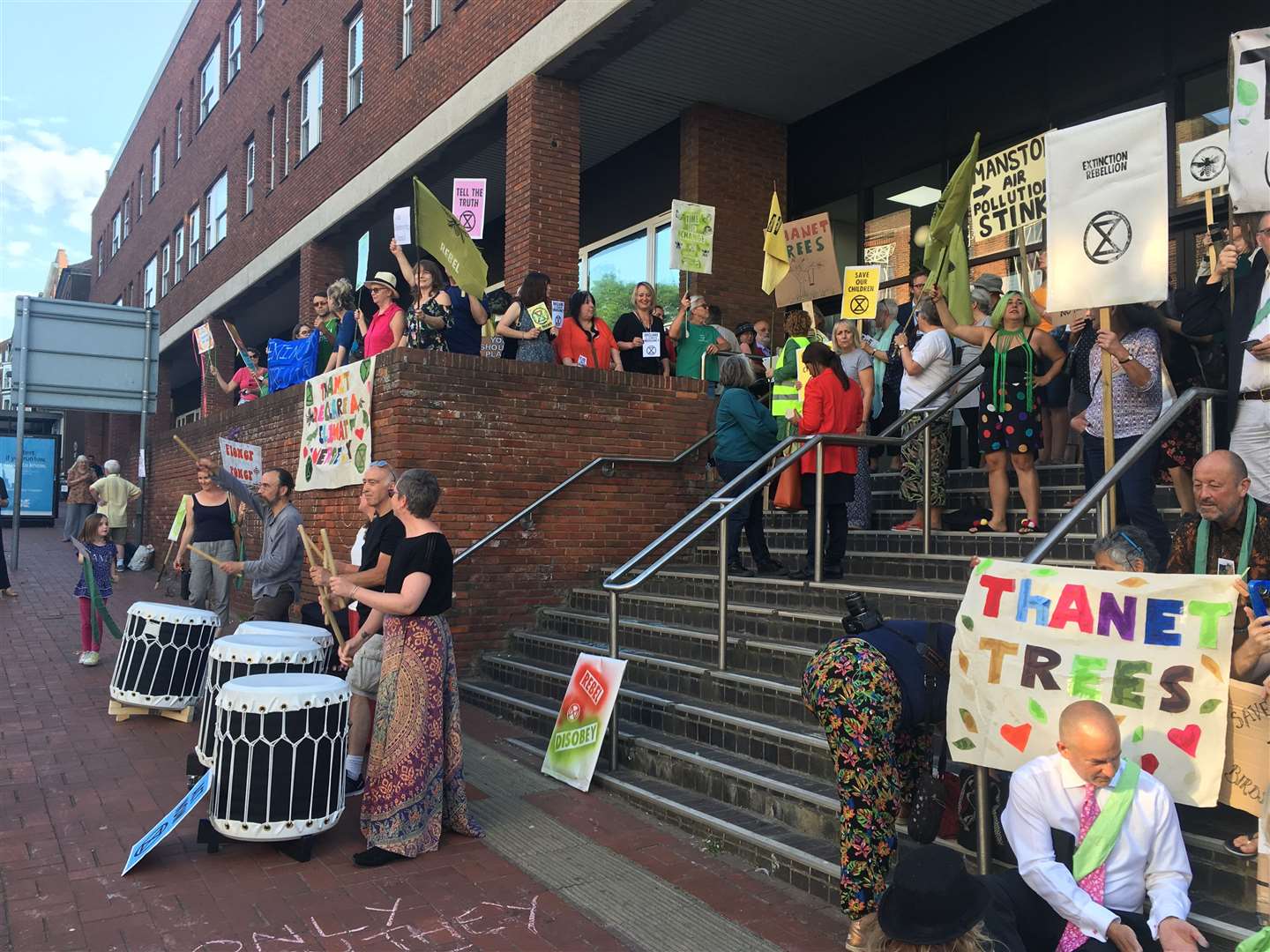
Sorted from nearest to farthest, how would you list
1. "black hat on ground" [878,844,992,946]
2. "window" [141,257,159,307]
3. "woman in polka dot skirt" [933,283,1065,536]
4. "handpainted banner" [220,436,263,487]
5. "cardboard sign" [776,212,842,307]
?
1. "black hat on ground" [878,844,992,946]
2. "woman in polka dot skirt" [933,283,1065,536]
3. "handpainted banner" [220,436,263,487]
4. "cardboard sign" [776,212,842,307]
5. "window" [141,257,159,307]

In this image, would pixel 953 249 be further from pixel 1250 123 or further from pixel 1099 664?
pixel 1099 664

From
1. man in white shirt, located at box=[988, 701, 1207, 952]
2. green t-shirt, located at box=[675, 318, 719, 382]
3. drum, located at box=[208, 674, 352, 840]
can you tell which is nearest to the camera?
man in white shirt, located at box=[988, 701, 1207, 952]

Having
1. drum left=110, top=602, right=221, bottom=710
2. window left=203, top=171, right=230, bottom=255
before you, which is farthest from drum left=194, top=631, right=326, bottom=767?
window left=203, top=171, right=230, bottom=255

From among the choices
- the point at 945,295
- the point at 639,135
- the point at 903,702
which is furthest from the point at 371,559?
the point at 639,135

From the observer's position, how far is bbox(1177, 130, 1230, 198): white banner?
7.45m

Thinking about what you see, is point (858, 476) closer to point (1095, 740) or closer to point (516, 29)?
point (1095, 740)

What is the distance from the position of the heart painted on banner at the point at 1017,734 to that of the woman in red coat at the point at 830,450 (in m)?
3.22

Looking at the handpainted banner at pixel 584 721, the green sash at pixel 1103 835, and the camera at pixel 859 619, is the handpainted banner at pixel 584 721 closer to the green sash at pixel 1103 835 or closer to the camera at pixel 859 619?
the camera at pixel 859 619

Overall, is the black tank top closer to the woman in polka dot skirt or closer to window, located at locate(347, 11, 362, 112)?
the woman in polka dot skirt

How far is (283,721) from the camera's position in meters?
4.84

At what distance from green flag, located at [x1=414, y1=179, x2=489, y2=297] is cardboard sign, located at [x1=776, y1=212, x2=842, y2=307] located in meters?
3.04

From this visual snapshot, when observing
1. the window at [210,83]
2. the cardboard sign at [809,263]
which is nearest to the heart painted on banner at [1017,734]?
the cardboard sign at [809,263]

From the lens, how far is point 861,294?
9250mm

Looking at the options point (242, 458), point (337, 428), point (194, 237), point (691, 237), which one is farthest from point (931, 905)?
point (194, 237)
